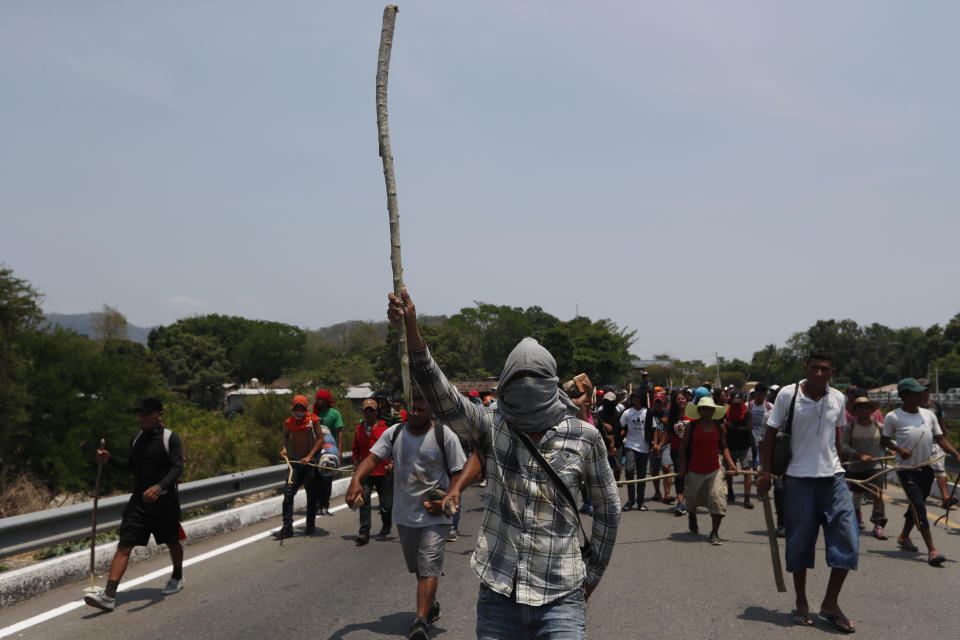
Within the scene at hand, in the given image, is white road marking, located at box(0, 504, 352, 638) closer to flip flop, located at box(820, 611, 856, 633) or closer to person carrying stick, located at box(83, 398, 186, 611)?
person carrying stick, located at box(83, 398, 186, 611)

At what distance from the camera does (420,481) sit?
6172 mm

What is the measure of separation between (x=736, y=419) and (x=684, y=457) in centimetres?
342

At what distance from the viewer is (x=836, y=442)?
609 cm

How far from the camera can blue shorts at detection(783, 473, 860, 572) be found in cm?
592

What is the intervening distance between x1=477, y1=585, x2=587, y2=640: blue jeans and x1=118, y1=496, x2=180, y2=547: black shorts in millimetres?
4812

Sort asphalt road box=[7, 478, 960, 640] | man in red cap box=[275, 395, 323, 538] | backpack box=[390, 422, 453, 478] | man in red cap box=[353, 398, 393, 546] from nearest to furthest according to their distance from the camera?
1. asphalt road box=[7, 478, 960, 640]
2. backpack box=[390, 422, 453, 478]
3. man in red cap box=[353, 398, 393, 546]
4. man in red cap box=[275, 395, 323, 538]

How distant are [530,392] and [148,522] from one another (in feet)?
17.0

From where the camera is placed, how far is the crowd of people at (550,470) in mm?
3045

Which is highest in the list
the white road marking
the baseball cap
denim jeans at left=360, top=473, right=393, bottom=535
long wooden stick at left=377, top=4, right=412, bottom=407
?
long wooden stick at left=377, top=4, right=412, bottom=407

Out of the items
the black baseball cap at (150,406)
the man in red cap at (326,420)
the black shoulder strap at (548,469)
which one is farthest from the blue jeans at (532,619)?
the man in red cap at (326,420)

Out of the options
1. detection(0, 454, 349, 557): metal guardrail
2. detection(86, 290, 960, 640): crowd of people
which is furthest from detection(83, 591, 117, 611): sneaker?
detection(0, 454, 349, 557): metal guardrail

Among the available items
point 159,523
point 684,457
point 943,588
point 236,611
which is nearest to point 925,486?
point 943,588

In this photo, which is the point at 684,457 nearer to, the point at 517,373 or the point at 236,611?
the point at 236,611

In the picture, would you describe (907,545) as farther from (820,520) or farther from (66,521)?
(66,521)
